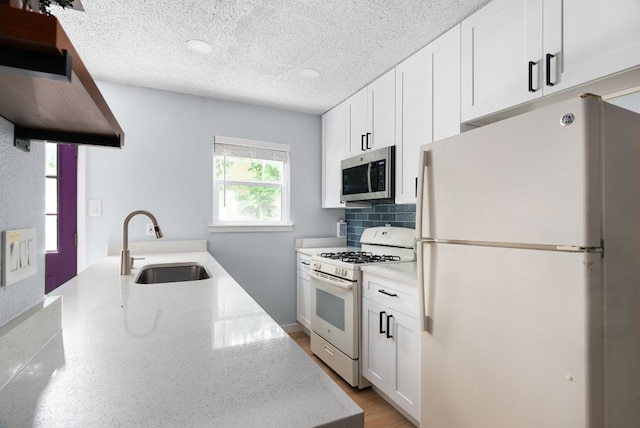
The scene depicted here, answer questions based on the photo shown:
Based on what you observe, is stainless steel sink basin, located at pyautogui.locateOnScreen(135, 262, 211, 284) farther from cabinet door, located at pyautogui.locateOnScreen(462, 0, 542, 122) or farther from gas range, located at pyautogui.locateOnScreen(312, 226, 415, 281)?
cabinet door, located at pyautogui.locateOnScreen(462, 0, 542, 122)

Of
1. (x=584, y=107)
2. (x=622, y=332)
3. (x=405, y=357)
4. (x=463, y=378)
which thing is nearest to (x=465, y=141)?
(x=584, y=107)

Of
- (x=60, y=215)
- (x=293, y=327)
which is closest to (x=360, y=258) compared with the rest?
(x=293, y=327)

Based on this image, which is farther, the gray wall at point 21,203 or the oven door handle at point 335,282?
the oven door handle at point 335,282

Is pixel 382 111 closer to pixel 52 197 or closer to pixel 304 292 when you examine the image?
pixel 304 292

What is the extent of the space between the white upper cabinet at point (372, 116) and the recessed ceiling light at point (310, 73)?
19.0 inches

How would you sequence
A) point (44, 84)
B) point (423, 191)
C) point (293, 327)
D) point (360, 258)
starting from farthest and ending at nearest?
point (293, 327) → point (360, 258) → point (423, 191) → point (44, 84)

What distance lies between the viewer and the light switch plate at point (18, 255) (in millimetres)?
626

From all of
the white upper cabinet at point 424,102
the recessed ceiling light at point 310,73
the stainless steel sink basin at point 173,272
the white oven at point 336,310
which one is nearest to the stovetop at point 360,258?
the white oven at point 336,310

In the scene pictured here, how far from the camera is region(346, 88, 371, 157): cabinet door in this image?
2.82 metres

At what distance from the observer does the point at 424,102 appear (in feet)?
7.10

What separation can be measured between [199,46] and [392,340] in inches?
91.2

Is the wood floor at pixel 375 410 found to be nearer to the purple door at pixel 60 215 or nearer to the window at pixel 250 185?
the window at pixel 250 185

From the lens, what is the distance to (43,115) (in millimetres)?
620

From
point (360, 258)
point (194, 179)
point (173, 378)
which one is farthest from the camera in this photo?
point (194, 179)
